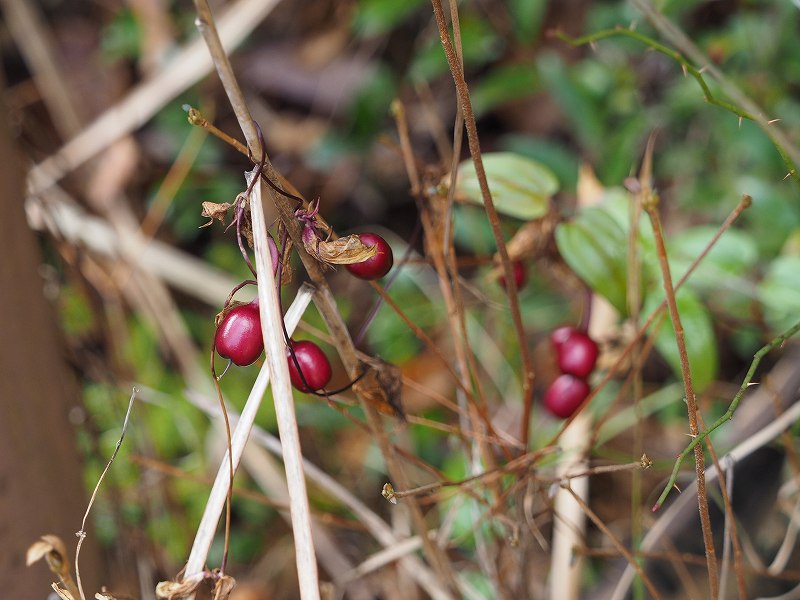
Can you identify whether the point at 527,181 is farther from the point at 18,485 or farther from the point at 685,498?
the point at 18,485

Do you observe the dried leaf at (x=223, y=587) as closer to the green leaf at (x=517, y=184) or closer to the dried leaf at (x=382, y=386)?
the dried leaf at (x=382, y=386)

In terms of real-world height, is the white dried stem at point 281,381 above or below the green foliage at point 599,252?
below

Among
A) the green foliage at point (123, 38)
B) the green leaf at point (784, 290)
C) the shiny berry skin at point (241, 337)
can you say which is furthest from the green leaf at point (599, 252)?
the green foliage at point (123, 38)

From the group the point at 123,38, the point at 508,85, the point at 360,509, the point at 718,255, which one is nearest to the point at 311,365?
the point at 360,509

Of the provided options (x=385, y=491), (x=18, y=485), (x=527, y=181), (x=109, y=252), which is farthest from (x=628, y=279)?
(x=109, y=252)

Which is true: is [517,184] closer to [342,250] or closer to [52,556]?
[342,250]

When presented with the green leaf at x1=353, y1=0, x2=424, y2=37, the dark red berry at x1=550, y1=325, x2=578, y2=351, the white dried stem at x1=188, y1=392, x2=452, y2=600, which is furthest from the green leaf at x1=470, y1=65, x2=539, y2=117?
the white dried stem at x1=188, y1=392, x2=452, y2=600

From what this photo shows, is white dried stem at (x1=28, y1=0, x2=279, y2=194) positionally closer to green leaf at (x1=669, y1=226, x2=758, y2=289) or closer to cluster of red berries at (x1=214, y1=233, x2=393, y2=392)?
green leaf at (x1=669, y1=226, x2=758, y2=289)
